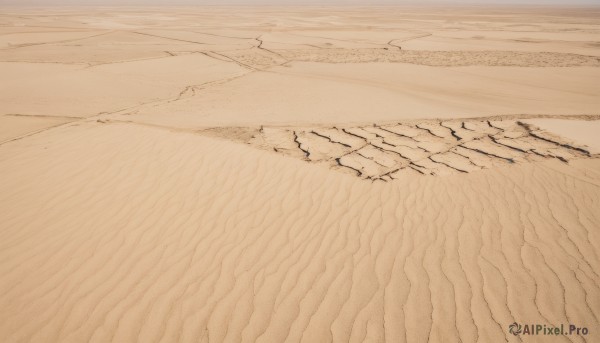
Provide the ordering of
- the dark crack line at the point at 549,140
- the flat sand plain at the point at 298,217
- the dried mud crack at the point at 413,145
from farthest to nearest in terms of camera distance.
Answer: the dark crack line at the point at 549,140 → the dried mud crack at the point at 413,145 → the flat sand plain at the point at 298,217

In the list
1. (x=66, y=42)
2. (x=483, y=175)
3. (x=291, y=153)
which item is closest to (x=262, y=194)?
(x=291, y=153)

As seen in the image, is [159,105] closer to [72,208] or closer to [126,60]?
[72,208]

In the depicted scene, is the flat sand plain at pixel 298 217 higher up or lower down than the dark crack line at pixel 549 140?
lower down

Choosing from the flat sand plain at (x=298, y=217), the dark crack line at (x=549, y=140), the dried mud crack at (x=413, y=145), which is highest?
the dark crack line at (x=549, y=140)

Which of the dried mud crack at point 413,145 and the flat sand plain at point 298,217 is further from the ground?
the dried mud crack at point 413,145

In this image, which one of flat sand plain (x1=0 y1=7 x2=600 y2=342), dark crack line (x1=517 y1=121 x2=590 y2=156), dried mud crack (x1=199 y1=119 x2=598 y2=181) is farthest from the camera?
dark crack line (x1=517 y1=121 x2=590 y2=156)

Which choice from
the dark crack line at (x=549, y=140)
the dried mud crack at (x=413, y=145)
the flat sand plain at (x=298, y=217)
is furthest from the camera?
the dark crack line at (x=549, y=140)

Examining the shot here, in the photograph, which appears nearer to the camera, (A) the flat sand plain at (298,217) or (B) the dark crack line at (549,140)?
(A) the flat sand plain at (298,217)

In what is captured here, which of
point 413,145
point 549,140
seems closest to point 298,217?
point 413,145
